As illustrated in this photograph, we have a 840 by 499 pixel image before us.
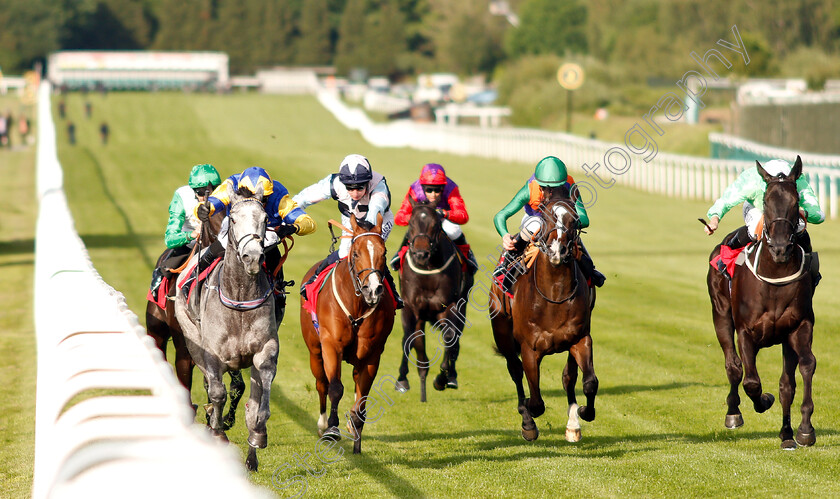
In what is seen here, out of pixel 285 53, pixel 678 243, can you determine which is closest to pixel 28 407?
pixel 678 243

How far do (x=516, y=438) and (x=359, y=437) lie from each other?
1.36 metres

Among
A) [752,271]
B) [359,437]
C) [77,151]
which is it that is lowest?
[77,151]

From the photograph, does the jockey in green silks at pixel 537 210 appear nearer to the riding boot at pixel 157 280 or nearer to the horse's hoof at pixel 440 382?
the horse's hoof at pixel 440 382

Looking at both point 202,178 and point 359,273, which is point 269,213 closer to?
point 202,178

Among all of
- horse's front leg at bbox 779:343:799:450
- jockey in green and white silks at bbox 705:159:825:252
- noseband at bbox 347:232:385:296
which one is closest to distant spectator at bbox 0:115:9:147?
noseband at bbox 347:232:385:296

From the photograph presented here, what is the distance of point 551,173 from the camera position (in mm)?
8641

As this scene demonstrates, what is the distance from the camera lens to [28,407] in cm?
1006

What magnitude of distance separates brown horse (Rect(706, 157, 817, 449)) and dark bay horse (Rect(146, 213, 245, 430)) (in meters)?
3.86

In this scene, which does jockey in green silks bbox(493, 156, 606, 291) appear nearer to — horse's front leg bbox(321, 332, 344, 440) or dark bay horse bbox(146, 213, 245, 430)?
horse's front leg bbox(321, 332, 344, 440)

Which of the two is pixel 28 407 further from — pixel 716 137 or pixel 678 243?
pixel 716 137

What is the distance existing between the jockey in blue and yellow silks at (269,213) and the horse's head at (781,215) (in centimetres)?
327

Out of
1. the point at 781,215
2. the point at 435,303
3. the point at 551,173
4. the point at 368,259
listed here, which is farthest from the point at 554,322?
the point at 435,303

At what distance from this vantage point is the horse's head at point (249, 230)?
7219mm

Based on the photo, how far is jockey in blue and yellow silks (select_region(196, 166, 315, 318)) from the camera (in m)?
7.85
